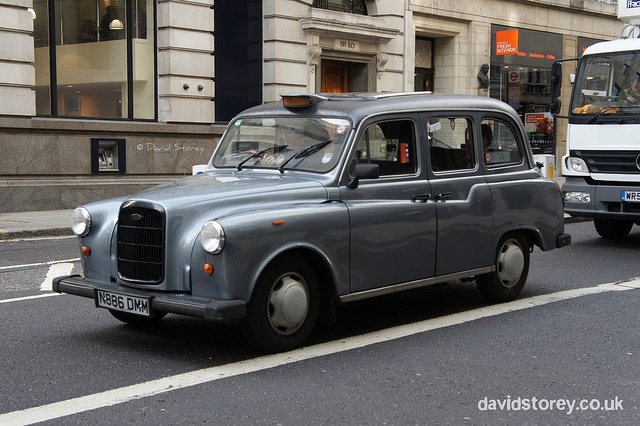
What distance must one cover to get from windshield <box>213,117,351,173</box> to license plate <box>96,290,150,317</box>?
1.62 m

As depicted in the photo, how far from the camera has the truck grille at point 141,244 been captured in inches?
223

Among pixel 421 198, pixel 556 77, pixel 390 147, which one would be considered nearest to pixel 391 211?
pixel 421 198

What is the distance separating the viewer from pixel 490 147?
24.9 feet

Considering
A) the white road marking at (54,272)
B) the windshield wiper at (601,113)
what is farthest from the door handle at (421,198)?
the windshield wiper at (601,113)

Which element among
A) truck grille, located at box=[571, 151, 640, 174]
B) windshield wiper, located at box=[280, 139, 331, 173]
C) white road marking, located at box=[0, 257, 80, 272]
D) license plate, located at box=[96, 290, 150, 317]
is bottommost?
white road marking, located at box=[0, 257, 80, 272]

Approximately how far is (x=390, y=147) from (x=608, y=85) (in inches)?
247

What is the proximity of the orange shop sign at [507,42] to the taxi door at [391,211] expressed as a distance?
→ 2017 centimetres

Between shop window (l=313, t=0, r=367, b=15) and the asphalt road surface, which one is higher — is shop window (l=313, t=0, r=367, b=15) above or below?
above

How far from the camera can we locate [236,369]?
17.8ft

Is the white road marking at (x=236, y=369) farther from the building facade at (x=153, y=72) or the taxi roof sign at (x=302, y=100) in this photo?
the building facade at (x=153, y=72)

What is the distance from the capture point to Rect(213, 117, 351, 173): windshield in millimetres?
6465

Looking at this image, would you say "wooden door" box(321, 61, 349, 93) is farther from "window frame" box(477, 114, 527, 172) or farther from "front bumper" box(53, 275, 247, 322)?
"front bumper" box(53, 275, 247, 322)

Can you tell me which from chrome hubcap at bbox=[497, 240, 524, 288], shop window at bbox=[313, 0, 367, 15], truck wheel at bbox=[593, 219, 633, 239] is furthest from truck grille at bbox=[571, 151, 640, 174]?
shop window at bbox=[313, 0, 367, 15]

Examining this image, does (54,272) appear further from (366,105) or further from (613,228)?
(613,228)
